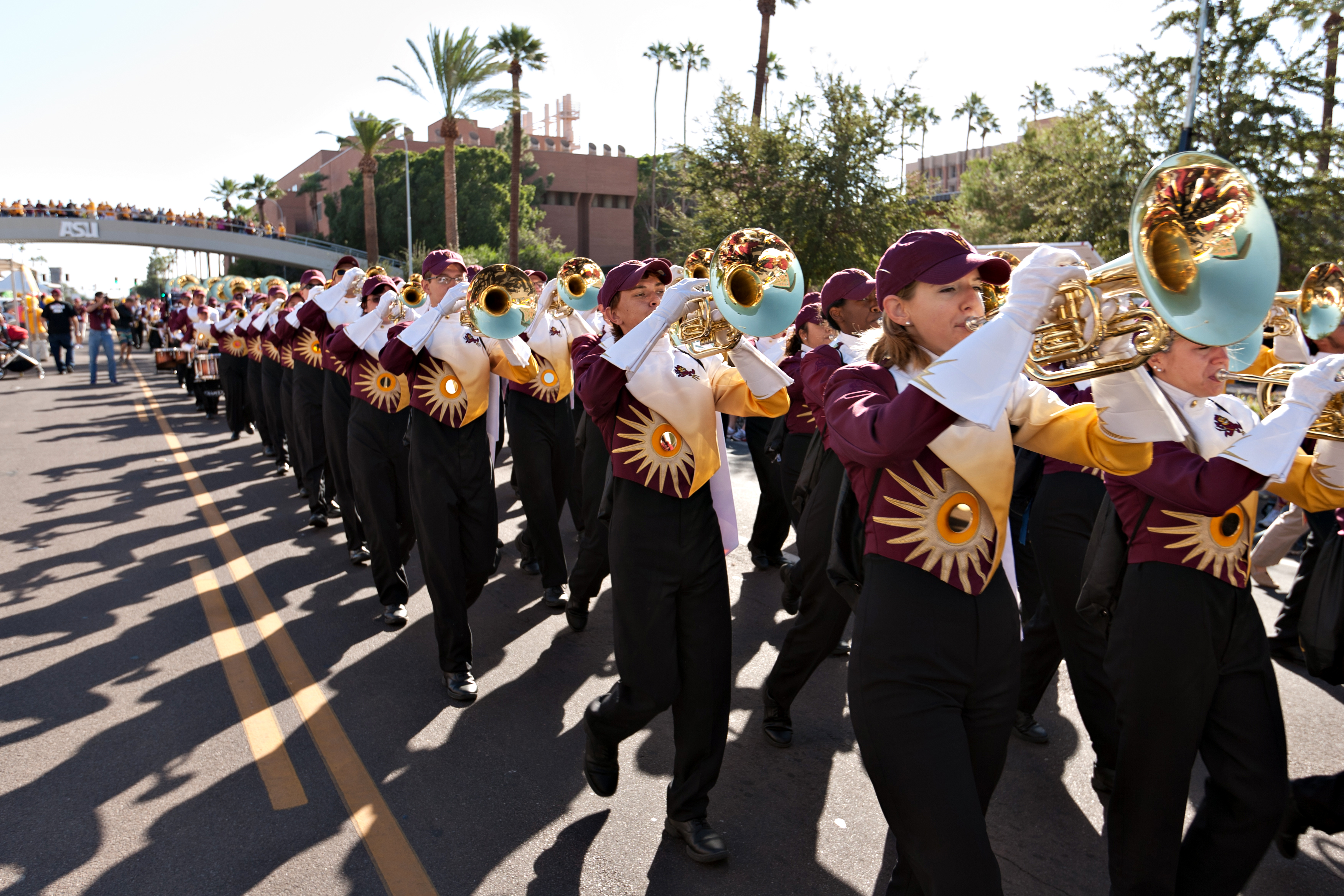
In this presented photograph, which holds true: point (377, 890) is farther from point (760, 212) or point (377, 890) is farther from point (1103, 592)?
point (760, 212)

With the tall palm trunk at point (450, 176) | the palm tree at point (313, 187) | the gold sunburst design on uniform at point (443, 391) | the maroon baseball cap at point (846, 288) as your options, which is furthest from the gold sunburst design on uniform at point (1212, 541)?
the palm tree at point (313, 187)

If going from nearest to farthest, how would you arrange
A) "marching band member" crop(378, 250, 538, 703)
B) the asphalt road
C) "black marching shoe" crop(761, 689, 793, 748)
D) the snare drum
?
the asphalt road → "black marching shoe" crop(761, 689, 793, 748) → "marching band member" crop(378, 250, 538, 703) → the snare drum

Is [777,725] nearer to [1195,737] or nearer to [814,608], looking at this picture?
[814,608]

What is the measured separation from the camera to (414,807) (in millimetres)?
3672

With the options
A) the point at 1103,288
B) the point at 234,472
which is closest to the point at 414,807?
the point at 1103,288

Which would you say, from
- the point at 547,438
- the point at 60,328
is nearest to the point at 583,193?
the point at 60,328

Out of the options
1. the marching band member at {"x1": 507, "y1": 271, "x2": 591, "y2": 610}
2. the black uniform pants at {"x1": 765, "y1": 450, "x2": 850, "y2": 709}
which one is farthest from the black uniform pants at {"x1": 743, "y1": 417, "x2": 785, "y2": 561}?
the black uniform pants at {"x1": 765, "y1": 450, "x2": 850, "y2": 709}

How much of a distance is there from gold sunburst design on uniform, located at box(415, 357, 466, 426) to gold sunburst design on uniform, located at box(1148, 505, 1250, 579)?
3.55 metres

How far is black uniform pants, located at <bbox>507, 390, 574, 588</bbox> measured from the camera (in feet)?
20.3

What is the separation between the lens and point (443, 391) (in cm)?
499

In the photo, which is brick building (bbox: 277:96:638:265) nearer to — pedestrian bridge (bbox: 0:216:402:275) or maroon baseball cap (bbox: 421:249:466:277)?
pedestrian bridge (bbox: 0:216:402:275)

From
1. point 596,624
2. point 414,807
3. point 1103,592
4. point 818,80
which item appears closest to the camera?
point 1103,592

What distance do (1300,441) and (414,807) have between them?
3.31 m

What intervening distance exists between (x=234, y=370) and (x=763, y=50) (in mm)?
20490
